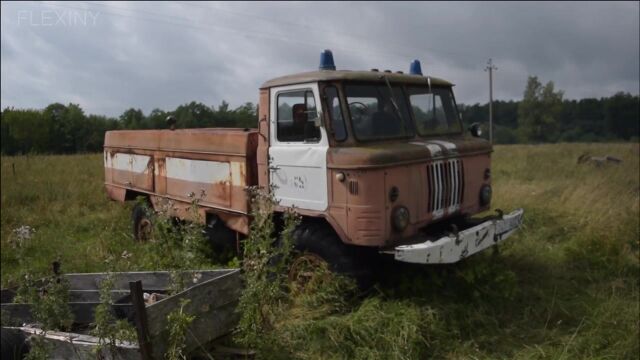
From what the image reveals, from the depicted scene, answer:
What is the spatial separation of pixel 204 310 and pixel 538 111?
5733 centimetres

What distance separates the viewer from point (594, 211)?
7922 millimetres

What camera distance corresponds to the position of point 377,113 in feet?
17.2

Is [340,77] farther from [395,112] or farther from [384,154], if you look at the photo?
[384,154]

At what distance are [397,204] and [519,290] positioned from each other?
191cm

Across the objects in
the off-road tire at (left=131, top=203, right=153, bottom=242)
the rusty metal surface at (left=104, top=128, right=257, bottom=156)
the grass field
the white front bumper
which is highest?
the rusty metal surface at (left=104, top=128, right=257, bottom=156)

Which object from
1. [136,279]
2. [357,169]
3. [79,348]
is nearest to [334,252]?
[357,169]

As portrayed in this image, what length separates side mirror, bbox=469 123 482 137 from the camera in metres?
6.39

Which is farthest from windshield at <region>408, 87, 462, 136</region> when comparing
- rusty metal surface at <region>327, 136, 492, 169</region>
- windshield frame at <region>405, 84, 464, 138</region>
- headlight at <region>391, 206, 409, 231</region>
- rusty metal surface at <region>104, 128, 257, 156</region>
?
rusty metal surface at <region>104, 128, 257, 156</region>

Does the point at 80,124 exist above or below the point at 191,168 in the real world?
above

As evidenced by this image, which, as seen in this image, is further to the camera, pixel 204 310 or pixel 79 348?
pixel 204 310

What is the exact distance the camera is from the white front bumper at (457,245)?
14.0 feet

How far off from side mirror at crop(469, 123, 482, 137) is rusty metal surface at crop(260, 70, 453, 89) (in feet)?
3.32

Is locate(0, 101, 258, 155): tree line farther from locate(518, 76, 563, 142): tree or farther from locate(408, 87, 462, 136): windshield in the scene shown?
locate(518, 76, 563, 142): tree

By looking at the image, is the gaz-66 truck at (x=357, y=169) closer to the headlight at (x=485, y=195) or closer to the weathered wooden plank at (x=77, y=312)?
the headlight at (x=485, y=195)
